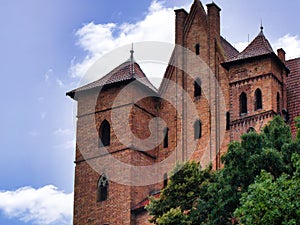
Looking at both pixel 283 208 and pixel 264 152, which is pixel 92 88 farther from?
pixel 283 208

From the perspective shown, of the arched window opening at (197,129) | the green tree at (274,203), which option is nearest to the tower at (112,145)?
the arched window opening at (197,129)

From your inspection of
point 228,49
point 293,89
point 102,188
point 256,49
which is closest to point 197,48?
point 228,49

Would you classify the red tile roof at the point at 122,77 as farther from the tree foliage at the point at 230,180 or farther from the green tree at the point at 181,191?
the tree foliage at the point at 230,180

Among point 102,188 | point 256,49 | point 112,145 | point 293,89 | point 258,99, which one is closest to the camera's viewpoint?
point 258,99

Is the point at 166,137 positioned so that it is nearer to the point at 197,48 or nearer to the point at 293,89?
the point at 197,48

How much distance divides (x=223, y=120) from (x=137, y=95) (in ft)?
15.3

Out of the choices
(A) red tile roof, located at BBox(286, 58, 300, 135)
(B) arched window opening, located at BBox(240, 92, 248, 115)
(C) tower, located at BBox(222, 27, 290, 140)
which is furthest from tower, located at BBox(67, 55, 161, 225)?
(A) red tile roof, located at BBox(286, 58, 300, 135)

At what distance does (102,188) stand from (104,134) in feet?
9.22

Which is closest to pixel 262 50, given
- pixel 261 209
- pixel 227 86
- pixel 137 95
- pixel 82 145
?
pixel 227 86

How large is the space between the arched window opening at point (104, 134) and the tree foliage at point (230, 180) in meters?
9.60

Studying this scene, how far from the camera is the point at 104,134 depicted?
164 ft

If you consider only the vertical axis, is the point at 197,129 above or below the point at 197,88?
below

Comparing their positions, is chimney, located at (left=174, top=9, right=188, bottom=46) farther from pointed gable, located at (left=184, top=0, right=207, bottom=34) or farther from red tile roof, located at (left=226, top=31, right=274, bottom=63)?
red tile roof, located at (left=226, top=31, right=274, bottom=63)

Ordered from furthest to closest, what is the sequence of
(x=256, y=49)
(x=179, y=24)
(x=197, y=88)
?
(x=179, y=24) < (x=197, y=88) < (x=256, y=49)
